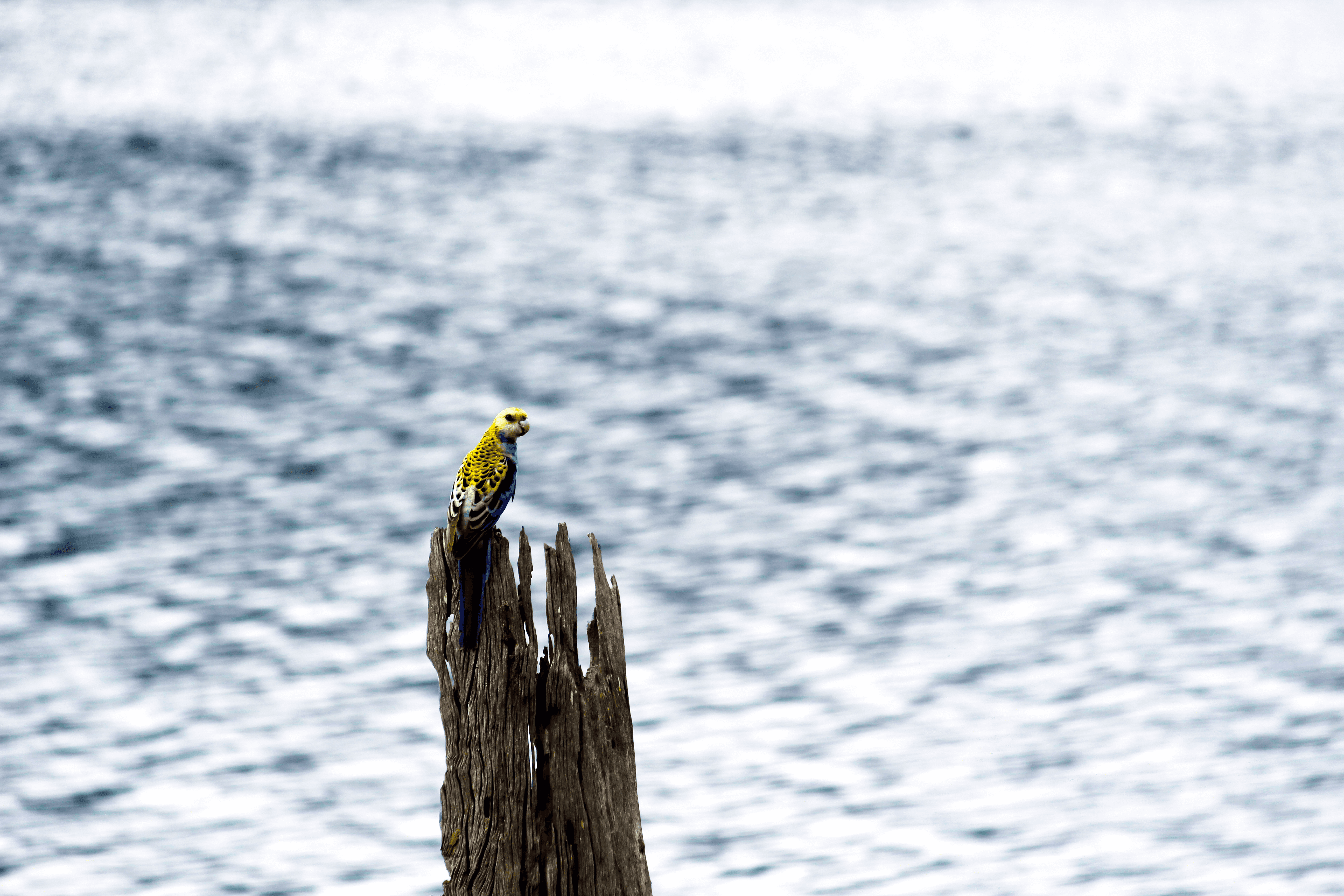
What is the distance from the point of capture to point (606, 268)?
25609 mm

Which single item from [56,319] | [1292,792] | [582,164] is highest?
[582,164]

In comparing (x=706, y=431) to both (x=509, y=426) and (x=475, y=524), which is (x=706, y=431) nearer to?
(x=509, y=426)

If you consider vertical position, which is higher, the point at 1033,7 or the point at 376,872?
the point at 1033,7

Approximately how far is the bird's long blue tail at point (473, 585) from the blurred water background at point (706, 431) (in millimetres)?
4693

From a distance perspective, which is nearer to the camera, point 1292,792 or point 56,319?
point 1292,792

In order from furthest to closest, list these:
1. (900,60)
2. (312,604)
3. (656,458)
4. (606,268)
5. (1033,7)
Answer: (1033,7), (900,60), (606,268), (656,458), (312,604)

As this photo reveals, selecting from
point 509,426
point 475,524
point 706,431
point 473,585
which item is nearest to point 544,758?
point 473,585

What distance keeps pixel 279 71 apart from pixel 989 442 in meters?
24.7

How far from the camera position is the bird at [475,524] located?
423 cm

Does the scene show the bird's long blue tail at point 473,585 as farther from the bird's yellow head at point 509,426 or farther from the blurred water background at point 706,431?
the blurred water background at point 706,431

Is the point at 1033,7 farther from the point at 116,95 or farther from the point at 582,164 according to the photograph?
the point at 116,95

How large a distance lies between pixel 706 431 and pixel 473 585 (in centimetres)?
1453

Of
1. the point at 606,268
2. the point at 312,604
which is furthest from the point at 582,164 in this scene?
the point at 312,604

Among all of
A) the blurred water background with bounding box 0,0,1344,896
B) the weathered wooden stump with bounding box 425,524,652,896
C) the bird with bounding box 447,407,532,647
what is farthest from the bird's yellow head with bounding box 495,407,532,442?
the blurred water background with bounding box 0,0,1344,896
